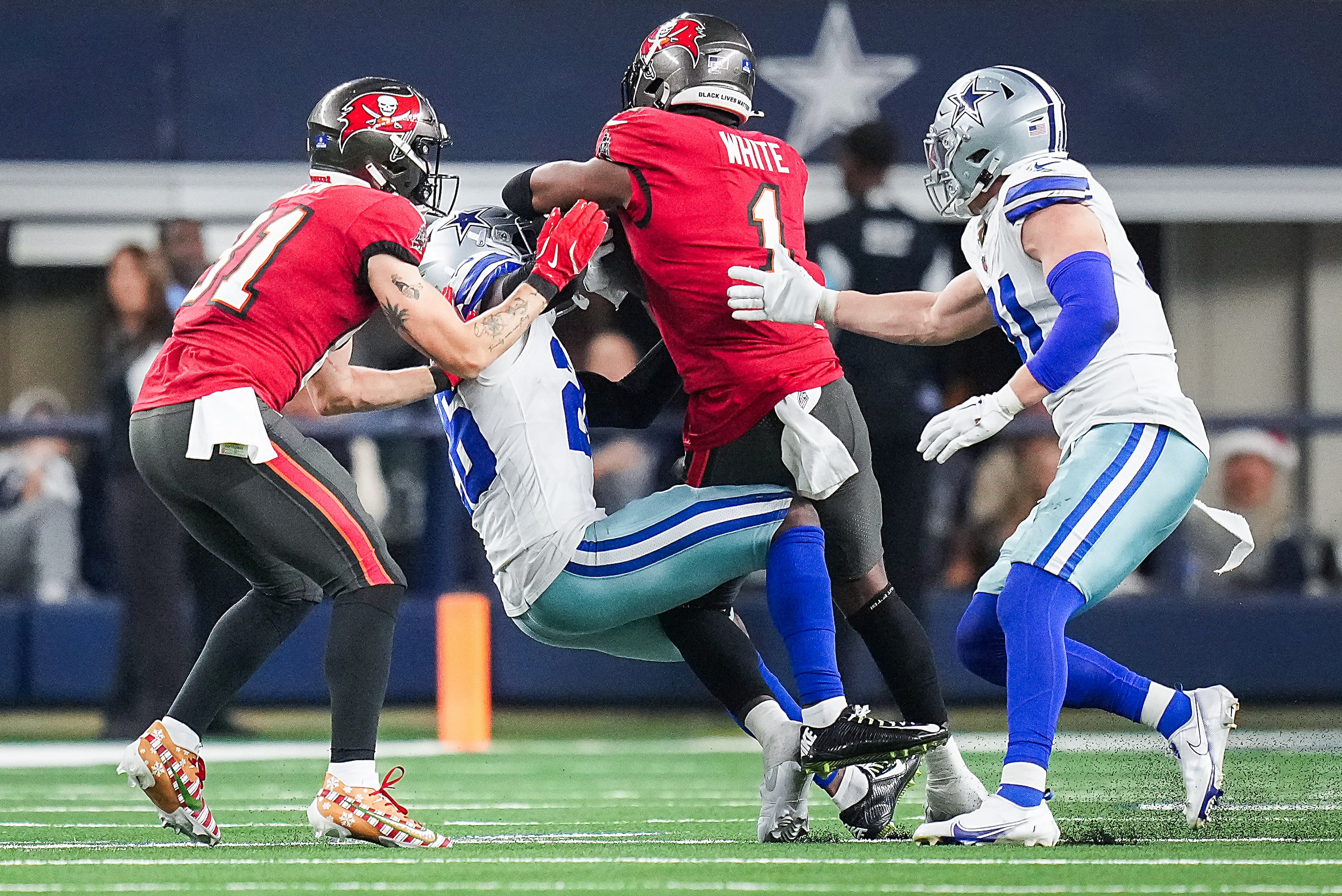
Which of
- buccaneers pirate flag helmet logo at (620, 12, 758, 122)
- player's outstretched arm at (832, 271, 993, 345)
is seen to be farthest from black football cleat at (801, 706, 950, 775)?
buccaneers pirate flag helmet logo at (620, 12, 758, 122)

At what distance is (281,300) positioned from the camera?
429cm

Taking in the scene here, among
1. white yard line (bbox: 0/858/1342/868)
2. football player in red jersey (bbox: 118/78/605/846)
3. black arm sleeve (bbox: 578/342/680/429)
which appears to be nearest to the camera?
white yard line (bbox: 0/858/1342/868)

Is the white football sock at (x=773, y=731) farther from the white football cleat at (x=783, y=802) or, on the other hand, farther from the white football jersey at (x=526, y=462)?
the white football jersey at (x=526, y=462)

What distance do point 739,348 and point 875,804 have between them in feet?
3.64

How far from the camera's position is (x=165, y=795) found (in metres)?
4.29

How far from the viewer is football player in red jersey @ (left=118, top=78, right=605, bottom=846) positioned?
4.18 m

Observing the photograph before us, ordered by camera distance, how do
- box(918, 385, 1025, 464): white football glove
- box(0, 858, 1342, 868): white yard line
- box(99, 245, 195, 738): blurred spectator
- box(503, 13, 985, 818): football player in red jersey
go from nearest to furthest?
1. box(0, 858, 1342, 868): white yard line
2. box(918, 385, 1025, 464): white football glove
3. box(503, 13, 985, 818): football player in red jersey
4. box(99, 245, 195, 738): blurred spectator

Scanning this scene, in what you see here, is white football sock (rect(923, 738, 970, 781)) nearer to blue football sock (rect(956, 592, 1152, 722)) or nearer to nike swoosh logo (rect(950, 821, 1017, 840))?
blue football sock (rect(956, 592, 1152, 722))

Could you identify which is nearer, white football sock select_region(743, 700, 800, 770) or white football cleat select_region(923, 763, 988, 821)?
white football sock select_region(743, 700, 800, 770)

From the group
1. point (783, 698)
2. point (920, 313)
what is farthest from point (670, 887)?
point (920, 313)

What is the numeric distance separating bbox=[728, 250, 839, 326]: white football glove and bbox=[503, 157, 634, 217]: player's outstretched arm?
1.21 feet

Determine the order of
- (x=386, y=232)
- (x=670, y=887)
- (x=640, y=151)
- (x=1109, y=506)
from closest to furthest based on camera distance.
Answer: (x=670, y=887) → (x=1109, y=506) → (x=386, y=232) → (x=640, y=151)

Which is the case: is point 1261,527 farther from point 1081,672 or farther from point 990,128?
point 990,128

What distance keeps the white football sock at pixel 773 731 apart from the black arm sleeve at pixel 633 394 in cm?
85
